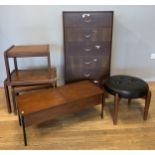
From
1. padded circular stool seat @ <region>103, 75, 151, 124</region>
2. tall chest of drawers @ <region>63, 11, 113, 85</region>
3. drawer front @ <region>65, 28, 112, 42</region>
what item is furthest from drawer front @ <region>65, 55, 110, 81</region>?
padded circular stool seat @ <region>103, 75, 151, 124</region>

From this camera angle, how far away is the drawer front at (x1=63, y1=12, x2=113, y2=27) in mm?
2240

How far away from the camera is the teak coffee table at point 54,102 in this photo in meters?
1.77

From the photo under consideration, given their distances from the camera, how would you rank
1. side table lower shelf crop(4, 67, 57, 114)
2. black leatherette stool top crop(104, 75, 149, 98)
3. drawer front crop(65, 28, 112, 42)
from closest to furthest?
black leatherette stool top crop(104, 75, 149, 98)
side table lower shelf crop(4, 67, 57, 114)
drawer front crop(65, 28, 112, 42)

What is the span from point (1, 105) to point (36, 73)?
68cm

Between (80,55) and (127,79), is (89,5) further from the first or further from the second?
(127,79)

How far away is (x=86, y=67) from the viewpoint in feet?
8.24

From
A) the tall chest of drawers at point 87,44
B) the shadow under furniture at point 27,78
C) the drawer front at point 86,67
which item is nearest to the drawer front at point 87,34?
the tall chest of drawers at point 87,44

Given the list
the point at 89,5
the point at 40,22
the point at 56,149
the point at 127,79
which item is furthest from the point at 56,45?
the point at 56,149

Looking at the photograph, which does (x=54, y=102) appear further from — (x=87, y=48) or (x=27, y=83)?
(x=87, y=48)

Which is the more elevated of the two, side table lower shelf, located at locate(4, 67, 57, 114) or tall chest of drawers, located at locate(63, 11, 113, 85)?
tall chest of drawers, located at locate(63, 11, 113, 85)

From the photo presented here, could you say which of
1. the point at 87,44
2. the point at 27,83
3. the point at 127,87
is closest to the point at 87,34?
the point at 87,44

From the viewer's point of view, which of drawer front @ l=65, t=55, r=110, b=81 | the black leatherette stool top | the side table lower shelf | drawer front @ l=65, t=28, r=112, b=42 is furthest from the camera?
drawer front @ l=65, t=55, r=110, b=81

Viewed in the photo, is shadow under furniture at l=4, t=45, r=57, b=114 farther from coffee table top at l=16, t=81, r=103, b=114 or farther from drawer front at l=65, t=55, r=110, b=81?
drawer front at l=65, t=55, r=110, b=81

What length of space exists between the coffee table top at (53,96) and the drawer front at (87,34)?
589 mm
